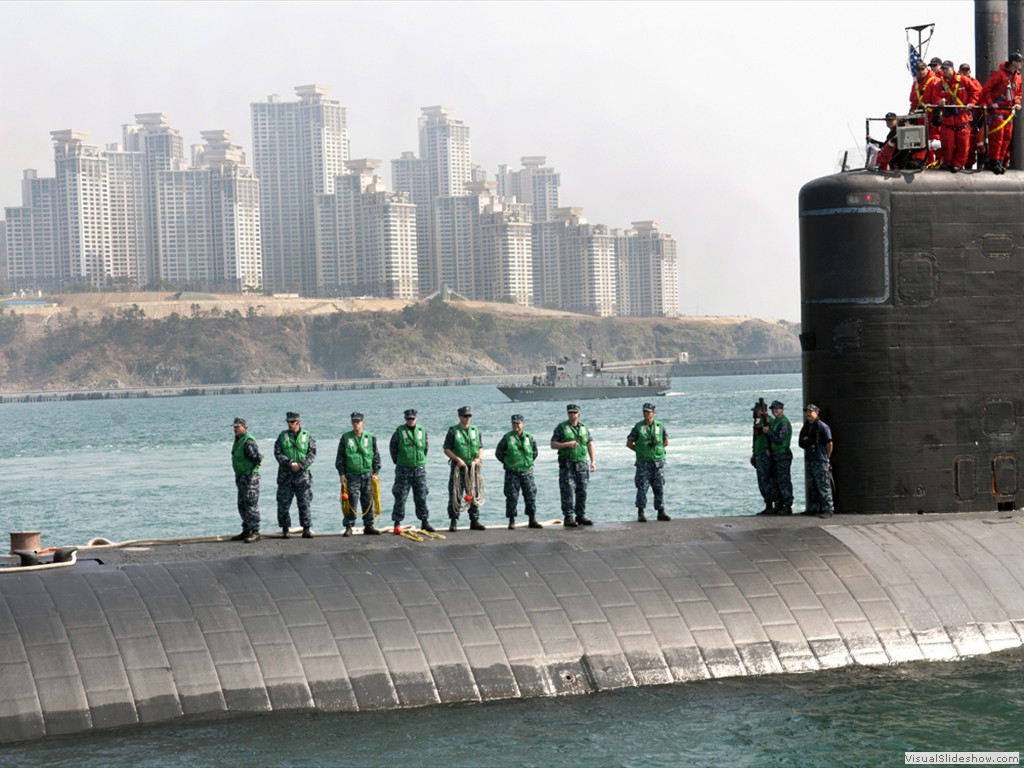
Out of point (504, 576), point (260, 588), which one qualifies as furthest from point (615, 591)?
point (260, 588)

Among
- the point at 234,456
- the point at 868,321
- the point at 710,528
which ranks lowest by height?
the point at 710,528

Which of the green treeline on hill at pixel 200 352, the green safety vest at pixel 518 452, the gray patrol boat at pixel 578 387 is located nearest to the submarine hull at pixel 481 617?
the green safety vest at pixel 518 452

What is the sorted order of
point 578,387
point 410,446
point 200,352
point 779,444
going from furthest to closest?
point 200,352
point 578,387
point 779,444
point 410,446

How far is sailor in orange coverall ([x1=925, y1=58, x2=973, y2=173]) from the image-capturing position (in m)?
13.9

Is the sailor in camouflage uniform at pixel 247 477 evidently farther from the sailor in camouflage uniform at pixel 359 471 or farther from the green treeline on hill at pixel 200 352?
the green treeline on hill at pixel 200 352

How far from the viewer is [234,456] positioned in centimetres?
1426

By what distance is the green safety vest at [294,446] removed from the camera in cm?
1405

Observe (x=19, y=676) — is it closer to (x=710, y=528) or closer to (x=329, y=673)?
(x=329, y=673)

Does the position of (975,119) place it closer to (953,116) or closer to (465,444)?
(953,116)

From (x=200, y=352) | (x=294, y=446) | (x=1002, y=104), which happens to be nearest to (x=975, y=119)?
(x=1002, y=104)

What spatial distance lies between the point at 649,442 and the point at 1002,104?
203 inches

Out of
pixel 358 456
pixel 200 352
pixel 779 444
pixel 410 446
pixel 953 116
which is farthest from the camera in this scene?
pixel 200 352

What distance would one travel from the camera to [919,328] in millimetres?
13383

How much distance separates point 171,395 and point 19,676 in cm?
17187
